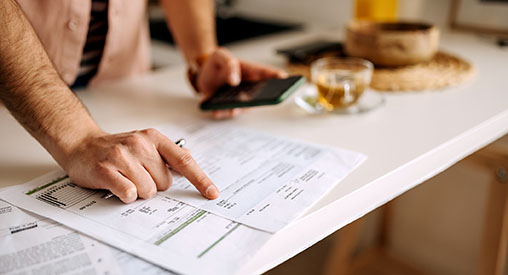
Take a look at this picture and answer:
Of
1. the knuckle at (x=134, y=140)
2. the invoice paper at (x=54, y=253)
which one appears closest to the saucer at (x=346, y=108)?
the knuckle at (x=134, y=140)

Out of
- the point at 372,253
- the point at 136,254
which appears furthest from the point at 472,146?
the point at 372,253

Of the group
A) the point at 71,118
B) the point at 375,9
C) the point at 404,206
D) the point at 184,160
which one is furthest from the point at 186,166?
the point at 404,206

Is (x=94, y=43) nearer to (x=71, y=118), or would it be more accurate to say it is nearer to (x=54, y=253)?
(x=71, y=118)

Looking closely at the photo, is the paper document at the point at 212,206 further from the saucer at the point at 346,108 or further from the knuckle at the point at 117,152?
the saucer at the point at 346,108

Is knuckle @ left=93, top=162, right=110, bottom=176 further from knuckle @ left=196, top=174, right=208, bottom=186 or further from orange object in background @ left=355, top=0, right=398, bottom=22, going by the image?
orange object in background @ left=355, top=0, right=398, bottom=22

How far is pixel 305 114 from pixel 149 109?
31 cm

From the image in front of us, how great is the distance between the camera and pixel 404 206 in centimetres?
171

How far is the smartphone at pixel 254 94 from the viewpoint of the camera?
81 centimetres

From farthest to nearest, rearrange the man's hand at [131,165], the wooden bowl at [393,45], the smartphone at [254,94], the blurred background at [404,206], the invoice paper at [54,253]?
the blurred background at [404,206] < the wooden bowl at [393,45] < the smartphone at [254,94] < the man's hand at [131,165] < the invoice paper at [54,253]

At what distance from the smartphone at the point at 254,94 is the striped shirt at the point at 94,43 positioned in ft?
1.07

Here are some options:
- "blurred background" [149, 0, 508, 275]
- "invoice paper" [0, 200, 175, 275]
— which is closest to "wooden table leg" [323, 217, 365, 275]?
"blurred background" [149, 0, 508, 275]

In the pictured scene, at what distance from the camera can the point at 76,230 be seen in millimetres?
523

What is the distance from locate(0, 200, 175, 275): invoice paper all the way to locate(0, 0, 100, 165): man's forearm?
13 centimetres

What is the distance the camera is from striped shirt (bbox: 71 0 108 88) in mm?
1012
